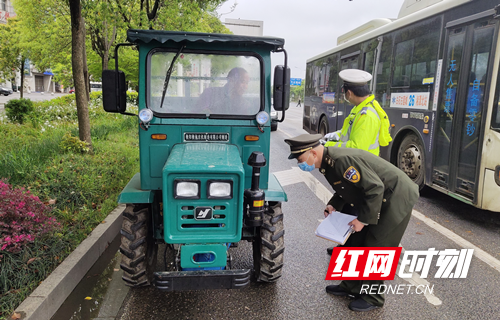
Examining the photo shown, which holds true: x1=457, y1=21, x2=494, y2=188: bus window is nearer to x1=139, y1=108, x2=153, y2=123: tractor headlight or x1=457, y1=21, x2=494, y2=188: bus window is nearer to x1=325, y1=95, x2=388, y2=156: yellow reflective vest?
x1=325, y1=95, x2=388, y2=156: yellow reflective vest

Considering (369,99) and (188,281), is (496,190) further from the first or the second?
(188,281)

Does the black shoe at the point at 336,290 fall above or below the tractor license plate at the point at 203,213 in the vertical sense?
below

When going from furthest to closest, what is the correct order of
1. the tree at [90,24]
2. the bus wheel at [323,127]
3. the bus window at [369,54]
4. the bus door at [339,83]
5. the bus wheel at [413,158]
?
the bus wheel at [323,127] → the bus door at [339,83] → the bus window at [369,54] → the tree at [90,24] → the bus wheel at [413,158]

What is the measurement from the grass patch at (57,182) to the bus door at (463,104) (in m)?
5.14

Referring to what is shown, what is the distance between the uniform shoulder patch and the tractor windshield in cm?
120

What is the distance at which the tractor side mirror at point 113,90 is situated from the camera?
11.8 ft

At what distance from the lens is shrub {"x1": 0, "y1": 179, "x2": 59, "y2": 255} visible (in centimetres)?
350

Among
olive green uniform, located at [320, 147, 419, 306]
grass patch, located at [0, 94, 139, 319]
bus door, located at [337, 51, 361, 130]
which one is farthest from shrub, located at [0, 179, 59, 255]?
bus door, located at [337, 51, 361, 130]

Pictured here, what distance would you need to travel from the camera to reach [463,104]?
5.72 meters

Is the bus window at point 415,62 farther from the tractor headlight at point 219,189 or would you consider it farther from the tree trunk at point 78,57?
the tree trunk at point 78,57

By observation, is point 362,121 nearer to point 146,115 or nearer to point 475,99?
point 146,115

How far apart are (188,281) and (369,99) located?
2.68 metres

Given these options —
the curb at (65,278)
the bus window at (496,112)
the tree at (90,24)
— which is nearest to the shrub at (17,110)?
the tree at (90,24)

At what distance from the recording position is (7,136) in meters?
8.92
